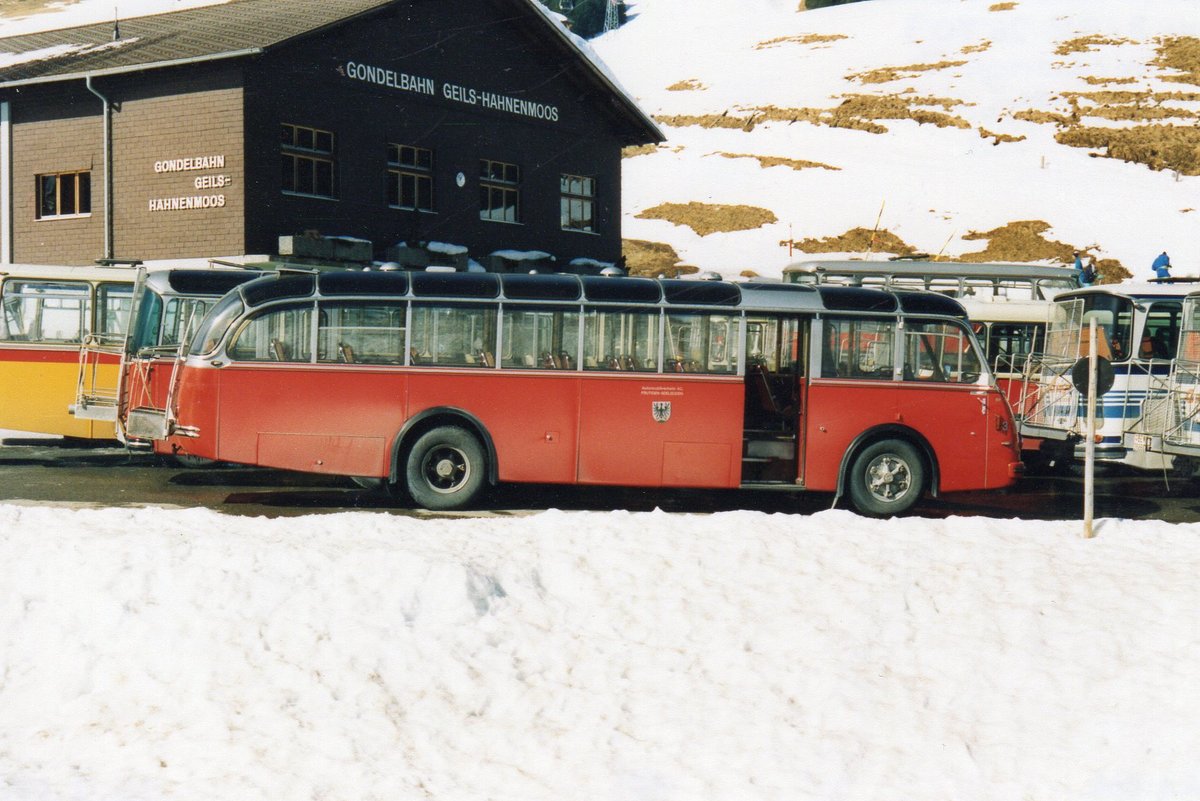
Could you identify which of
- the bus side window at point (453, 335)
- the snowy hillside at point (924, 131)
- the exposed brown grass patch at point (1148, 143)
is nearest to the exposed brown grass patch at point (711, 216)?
the snowy hillside at point (924, 131)

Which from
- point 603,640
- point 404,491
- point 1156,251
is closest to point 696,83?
point 1156,251

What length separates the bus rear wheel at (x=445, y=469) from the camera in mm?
14016

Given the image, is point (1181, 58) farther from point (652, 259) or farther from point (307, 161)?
point (307, 161)

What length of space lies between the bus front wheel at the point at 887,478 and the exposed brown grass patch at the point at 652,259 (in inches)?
1436

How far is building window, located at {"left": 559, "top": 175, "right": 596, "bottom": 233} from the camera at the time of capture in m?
32.7

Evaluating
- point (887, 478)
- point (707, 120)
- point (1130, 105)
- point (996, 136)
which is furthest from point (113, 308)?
point (1130, 105)

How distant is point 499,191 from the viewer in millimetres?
30688

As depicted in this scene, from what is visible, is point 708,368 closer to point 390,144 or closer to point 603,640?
point 603,640

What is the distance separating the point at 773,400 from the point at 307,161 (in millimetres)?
14530

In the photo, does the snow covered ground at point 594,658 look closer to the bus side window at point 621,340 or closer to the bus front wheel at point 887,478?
the bus front wheel at point 887,478

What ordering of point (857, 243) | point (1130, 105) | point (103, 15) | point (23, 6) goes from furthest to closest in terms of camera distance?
point (23, 6) → point (1130, 105) → point (857, 243) → point (103, 15)

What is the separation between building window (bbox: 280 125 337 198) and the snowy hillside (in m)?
28.6

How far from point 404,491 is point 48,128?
1606cm

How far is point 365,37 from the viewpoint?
1062 inches
